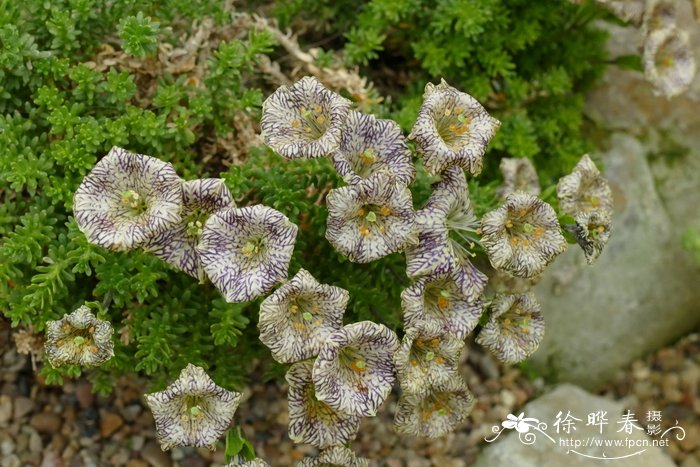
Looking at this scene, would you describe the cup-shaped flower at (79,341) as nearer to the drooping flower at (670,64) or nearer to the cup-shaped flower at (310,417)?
the cup-shaped flower at (310,417)

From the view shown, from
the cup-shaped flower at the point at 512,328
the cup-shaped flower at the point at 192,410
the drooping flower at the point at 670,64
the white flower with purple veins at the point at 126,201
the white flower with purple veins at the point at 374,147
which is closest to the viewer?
the white flower with purple veins at the point at 126,201

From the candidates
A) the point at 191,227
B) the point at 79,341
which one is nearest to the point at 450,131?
the point at 191,227

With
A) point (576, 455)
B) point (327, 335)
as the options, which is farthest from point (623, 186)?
point (327, 335)

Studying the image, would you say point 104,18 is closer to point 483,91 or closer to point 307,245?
point 307,245

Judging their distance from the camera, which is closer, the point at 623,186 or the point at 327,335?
the point at 327,335

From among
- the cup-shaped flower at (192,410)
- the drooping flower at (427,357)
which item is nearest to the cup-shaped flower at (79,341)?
the cup-shaped flower at (192,410)

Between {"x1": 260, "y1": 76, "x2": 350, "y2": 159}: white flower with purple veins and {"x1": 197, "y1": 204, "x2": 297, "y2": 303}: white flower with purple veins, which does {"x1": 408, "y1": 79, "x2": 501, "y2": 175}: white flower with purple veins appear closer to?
{"x1": 260, "y1": 76, "x2": 350, "y2": 159}: white flower with purple veins

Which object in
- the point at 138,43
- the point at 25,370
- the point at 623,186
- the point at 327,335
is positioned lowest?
the point at 25,370
